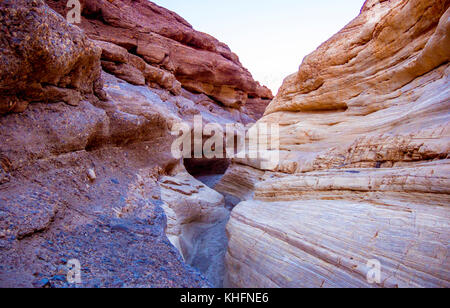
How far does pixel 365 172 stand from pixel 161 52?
1323cm

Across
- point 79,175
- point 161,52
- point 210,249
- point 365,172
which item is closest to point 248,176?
point 210,249

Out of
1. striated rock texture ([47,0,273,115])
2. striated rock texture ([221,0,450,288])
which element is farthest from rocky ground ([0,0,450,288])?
striated rock texture ([47,0,273,115])

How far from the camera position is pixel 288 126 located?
28.2 feet

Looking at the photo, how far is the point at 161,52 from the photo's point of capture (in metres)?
13.2

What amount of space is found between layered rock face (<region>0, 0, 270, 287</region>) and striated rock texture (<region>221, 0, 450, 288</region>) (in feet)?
5.55

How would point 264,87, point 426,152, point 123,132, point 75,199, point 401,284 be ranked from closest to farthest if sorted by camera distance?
point 401,284, point 426,152, point 75,199, point 123,132, point 264,87

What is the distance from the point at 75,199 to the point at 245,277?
365cm

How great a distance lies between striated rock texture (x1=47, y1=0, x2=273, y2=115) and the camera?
1025 centimetres

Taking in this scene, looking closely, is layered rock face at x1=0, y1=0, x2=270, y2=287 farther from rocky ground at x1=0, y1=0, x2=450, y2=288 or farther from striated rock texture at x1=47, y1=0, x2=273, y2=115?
striated rock texture at x1=47, y1=0, x2=273, y2=115

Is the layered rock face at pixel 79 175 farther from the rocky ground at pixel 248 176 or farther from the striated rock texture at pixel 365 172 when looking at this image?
the striated rock texture at pixel 365 172

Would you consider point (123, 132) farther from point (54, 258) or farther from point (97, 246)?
point (54, 258)

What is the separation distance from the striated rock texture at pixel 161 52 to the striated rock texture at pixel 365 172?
26.2 ft

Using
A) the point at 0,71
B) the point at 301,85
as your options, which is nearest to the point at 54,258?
the point at 0,71

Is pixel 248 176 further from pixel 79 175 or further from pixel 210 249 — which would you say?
pixel 79 175
